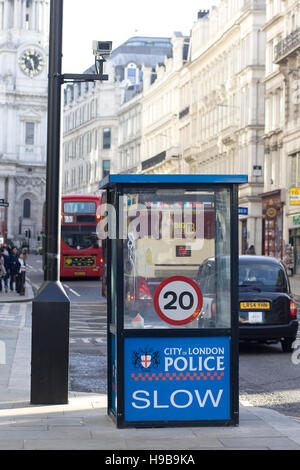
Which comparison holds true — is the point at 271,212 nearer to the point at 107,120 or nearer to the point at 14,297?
the point at 14,297

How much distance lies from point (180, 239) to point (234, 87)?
60.2 m

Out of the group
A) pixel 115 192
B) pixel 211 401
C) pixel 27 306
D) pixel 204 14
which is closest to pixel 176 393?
pixel 211 401

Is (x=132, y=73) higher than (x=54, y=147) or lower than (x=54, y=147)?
higher

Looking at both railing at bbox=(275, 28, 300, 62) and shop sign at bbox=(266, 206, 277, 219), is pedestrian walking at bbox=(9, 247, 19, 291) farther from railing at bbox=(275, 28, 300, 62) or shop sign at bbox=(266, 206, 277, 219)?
railing at bbox=(275, 28, 300, 62)

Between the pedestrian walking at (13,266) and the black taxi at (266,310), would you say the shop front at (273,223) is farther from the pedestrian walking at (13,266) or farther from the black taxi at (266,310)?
the black taxi at (266,310)

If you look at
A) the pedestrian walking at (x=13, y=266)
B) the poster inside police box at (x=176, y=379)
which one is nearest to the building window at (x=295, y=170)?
the pedestrian walking at (x=13, y=266)

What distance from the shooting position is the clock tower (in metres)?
149

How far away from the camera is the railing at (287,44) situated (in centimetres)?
5191

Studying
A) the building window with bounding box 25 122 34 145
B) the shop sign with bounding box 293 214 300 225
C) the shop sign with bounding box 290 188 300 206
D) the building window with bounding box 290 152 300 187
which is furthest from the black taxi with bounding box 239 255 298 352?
the building window with bounding box 25 122 34 145

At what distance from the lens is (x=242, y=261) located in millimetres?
16781

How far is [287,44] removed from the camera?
53.6 m

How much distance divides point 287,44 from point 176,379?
154 ft

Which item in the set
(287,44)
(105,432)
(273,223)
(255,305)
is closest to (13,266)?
(287,44)

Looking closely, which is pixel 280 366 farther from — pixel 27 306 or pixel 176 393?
pixel 27 306
